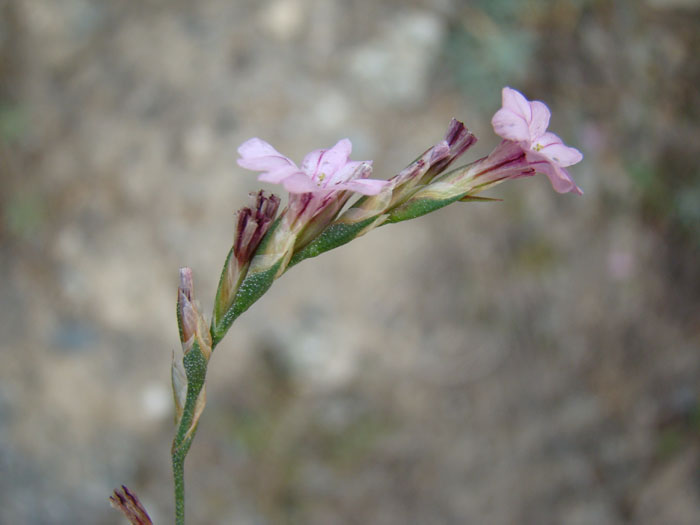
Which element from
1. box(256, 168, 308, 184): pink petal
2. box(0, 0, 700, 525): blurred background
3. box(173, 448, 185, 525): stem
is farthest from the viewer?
box(0, 0, 700, 525): blurred background

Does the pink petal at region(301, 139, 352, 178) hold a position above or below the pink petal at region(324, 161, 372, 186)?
above

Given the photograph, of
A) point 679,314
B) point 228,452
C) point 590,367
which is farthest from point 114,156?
point 679,314

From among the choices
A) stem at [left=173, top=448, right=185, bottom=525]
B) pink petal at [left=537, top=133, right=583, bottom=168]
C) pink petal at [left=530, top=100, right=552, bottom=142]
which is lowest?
stem at [left=173, top=448, right=185, bottom=525]

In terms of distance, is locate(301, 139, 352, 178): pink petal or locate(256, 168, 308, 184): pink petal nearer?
locate(256, 168, 308, 184): pink petal

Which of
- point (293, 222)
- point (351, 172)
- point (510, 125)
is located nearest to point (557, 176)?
point (510, 125)

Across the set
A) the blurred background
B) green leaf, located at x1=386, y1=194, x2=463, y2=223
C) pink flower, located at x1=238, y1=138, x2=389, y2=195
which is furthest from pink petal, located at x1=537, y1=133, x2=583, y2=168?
the blurred background

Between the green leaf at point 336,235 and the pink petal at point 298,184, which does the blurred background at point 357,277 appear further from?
the pink petal at point 298,184

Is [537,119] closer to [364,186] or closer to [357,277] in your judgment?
[364,186]

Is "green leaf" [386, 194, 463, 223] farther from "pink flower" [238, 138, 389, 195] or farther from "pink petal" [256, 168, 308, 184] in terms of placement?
"pink petal" [256, 168, 308, 184]
